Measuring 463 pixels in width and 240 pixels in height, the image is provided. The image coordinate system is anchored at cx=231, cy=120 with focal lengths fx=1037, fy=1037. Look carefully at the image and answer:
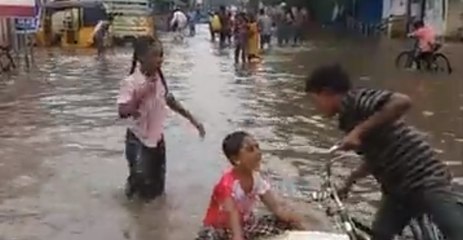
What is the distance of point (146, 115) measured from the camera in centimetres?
885

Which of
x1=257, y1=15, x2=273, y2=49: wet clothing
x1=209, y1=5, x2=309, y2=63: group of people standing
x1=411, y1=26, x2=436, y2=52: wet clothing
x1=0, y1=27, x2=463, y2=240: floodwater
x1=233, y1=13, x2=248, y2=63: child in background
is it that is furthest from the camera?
Answer: x1=257, y1=15, x2=273, y2=49: wet clothing

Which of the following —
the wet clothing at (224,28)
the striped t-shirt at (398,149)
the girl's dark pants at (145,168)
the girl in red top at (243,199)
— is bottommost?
the wet clothing at (224,28)

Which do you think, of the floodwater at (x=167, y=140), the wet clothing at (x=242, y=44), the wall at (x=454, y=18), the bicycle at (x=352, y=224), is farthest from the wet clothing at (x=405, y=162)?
the wall at (x=454, y=18)

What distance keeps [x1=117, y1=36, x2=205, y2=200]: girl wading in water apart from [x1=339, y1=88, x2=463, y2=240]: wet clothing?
13.1 ft

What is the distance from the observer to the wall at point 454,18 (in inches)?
1781

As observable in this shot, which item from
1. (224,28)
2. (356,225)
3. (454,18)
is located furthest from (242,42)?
(356,225)

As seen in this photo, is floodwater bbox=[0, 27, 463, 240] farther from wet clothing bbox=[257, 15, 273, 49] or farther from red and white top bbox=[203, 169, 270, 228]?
wet clothing bbox=[257, 15, 273, 49]

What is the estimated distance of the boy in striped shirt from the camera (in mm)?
4676

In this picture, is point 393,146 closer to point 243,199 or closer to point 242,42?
point 243,199

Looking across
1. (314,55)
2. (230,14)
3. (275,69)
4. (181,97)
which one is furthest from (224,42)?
(181,97)

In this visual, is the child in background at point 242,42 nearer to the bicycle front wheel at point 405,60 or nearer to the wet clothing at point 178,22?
the bicycle front wheel at point 405,60

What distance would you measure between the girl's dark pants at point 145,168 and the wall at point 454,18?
3739cm

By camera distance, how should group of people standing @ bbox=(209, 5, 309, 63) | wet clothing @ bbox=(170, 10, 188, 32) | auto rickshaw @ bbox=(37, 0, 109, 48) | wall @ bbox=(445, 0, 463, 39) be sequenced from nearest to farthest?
group of people standing @ bbox=(209, 5, 309, 63)
auto rickshaw @ bbox=(37, 0, 109, 48)
wall @ bbox=(445, 0, 463, 39)
wet clothing @ bbox=(170, 10, 188, 32)

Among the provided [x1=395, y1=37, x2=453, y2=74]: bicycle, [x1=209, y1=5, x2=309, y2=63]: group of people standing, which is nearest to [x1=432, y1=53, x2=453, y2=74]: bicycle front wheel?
[x1=395, y1=37, x2=453, y2=74]: bicycle
